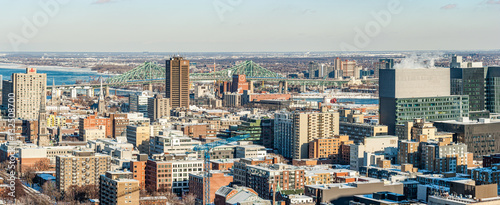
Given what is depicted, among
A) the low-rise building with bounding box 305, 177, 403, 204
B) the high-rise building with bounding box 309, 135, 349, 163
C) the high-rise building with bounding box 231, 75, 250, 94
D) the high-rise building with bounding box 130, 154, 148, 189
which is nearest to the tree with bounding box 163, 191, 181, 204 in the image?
the high-rise building with bounding box 130, 154, 148, 189

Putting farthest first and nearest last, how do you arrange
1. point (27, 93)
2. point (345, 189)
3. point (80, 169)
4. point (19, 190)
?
point (27, 93) → point (80, 169) → point (19, 190) → point (345, 189)

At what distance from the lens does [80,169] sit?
29.3 meters

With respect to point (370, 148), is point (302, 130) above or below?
above

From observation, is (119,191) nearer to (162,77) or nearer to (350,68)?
(162,77)

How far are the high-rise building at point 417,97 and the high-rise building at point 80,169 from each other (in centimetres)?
1079

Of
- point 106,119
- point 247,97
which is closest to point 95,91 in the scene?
point 247,97

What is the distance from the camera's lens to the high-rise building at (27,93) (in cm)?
4697

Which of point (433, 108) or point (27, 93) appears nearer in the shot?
point (433, 108)

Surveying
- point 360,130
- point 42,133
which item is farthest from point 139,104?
point 360,130

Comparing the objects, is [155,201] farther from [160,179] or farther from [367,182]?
[367,182]

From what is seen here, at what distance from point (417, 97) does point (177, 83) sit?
25283 mm

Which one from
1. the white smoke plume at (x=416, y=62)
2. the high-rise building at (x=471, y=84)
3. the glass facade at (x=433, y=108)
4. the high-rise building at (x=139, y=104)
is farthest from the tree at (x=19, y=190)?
the high-rise building at (x=139, y=104)

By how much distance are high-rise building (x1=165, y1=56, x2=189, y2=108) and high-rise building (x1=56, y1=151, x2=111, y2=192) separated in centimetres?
2811

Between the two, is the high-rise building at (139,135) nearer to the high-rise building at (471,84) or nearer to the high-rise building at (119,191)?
the high-rise building at (471,84)
